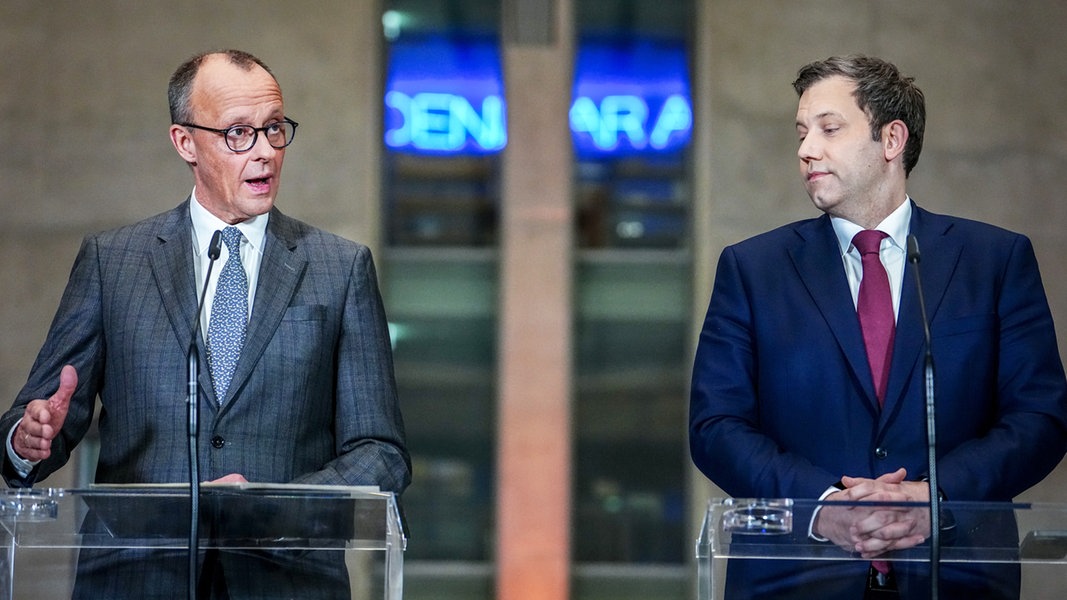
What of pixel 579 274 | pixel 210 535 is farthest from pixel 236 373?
pixel 579 274

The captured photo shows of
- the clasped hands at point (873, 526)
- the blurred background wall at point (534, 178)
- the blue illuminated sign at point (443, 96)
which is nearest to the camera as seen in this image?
the clasped hands at point (873, 526)

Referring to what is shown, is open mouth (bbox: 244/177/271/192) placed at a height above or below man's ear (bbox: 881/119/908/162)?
below

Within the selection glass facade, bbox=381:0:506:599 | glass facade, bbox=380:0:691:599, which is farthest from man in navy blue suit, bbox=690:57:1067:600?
glass facade, bbox=381:0:506:599

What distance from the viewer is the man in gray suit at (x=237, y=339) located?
122 inches

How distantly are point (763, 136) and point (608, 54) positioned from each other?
3.21 ft

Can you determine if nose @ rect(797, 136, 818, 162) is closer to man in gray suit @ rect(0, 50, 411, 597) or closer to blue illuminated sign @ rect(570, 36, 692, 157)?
man in gray suit @ rect(0, 50, 411, 597)

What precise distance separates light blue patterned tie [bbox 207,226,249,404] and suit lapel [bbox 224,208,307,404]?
3 cm

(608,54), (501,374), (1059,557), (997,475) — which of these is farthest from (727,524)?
(608,54)

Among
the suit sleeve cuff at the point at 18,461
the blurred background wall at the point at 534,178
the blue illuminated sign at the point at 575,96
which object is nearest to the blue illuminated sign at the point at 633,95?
the blue illuminated sign at the point at 575,96

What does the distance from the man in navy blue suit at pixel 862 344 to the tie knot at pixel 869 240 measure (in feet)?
0.08

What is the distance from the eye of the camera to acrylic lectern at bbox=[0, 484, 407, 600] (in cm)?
244

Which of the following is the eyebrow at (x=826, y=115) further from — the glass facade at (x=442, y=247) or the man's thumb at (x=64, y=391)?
the glass facade at (x=442, y=247)

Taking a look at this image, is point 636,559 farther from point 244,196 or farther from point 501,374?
point 244,196

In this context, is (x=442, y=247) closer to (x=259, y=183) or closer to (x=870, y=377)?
(x=259, y=183)
